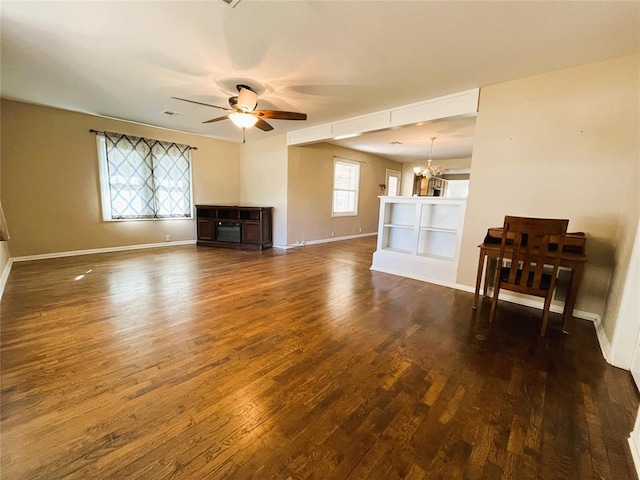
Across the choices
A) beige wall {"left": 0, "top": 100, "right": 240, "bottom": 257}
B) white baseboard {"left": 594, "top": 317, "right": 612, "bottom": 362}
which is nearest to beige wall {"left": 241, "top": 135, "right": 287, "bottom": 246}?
beige wall {"left": 0, "top": 100, "right": 240, "bottom": 257}

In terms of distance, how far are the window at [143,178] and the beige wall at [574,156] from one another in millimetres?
5774

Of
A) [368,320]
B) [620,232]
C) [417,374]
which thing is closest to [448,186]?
[620,232]

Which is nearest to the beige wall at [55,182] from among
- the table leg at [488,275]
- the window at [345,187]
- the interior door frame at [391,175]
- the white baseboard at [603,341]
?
the window at [345,187]

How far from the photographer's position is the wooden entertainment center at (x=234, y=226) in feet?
19.2

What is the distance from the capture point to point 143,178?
543cm

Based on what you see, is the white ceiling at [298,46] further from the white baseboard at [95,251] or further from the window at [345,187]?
the window at [345,187]

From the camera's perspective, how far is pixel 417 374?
5.98 ft

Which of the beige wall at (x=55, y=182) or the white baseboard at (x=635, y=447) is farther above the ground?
the beige wall at (x=55, y=182)

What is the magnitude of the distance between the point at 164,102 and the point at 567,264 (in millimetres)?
5355

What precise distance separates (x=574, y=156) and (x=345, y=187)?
17.4 ft

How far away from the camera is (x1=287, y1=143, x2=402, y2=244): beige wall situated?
20.5 feet

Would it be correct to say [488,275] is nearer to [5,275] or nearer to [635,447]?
[635,447]

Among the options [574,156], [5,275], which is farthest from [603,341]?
[5,275]

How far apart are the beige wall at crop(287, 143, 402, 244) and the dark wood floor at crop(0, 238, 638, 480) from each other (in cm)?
357
